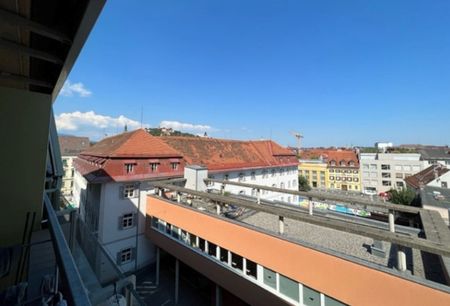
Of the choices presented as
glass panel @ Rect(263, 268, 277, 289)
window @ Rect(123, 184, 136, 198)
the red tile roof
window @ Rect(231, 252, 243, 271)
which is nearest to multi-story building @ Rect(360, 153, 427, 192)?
the red tile roof

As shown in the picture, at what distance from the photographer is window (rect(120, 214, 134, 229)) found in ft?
40.7

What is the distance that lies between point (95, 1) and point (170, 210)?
9658 mm

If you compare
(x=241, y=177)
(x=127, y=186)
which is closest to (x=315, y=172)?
(x=241, y=177)

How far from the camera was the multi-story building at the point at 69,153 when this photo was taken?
30.5m

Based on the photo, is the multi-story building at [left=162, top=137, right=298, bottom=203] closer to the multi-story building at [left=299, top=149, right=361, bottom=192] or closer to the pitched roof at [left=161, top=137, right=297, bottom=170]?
the pitched roof at [left=161, top=137, right=297, bottom=170]

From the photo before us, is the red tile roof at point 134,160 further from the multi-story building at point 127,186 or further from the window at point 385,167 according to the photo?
the window at point 385,167

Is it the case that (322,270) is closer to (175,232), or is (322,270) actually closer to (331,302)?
(331,302)

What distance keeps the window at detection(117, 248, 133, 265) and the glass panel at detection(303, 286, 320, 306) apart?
1053cm

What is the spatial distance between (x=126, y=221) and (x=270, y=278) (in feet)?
31.2

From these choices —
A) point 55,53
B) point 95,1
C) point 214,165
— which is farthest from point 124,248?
point 95,1

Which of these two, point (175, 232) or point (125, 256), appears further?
point (125, 256)

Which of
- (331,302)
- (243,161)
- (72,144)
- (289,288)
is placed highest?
(72,144)

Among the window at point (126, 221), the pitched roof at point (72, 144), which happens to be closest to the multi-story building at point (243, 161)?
the window at point (126, 221)

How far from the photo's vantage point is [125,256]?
12.5 m
